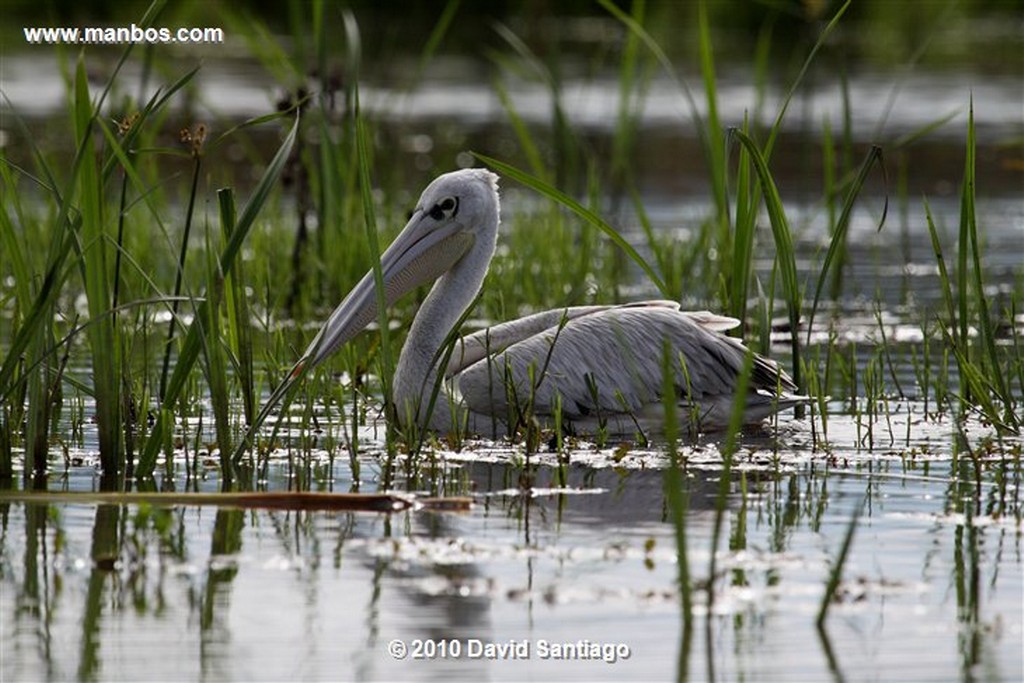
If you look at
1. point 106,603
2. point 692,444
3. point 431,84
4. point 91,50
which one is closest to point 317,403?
point 692,444

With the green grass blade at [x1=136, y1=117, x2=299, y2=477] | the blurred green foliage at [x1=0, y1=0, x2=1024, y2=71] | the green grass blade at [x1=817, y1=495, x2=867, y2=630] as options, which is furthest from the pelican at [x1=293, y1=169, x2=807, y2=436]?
the blurred green foliage at [x1=0, y1=0, x2=1024, y2=71]

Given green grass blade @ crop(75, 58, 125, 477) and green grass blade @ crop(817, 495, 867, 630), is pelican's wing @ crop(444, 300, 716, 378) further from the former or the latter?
green grass blade @ crop(817, 495, 867, 630)

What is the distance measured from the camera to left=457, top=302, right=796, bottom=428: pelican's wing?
257 inches

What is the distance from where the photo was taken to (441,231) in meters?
6.88

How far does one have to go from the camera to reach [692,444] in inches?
247

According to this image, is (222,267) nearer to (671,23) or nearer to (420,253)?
(420,253)

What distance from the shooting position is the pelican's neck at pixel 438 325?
6.52 meters

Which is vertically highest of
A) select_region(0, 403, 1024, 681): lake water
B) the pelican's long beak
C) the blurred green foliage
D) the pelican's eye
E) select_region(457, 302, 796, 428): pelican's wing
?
the blurred green foliage

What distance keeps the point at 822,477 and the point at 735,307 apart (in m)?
1.77

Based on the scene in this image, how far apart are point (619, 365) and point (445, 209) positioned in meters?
0.84

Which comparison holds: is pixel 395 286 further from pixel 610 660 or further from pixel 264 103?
pixel 264 103

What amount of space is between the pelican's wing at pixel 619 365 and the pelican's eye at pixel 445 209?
21.3 inches

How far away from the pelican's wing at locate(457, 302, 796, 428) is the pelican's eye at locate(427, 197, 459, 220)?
21.3 inches

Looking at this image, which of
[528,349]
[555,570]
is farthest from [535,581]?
[528,349]
